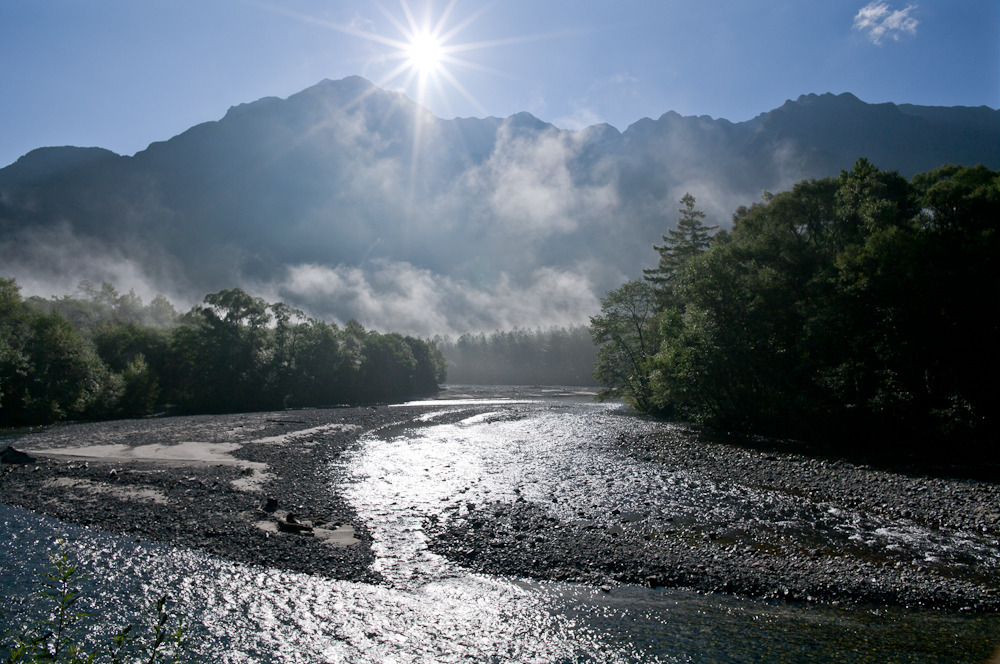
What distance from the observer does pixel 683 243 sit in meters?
76.1

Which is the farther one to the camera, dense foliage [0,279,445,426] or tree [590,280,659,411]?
tree [590,280,659,411]

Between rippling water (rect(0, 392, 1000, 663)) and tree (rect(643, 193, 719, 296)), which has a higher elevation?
tree (rect(643, 193, 719, 296))

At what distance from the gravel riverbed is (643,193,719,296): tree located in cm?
4657

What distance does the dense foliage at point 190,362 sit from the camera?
178 feet

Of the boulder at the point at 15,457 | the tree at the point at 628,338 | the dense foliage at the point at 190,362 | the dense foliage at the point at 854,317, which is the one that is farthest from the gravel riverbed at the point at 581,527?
the dense foliage at the point at 190,362

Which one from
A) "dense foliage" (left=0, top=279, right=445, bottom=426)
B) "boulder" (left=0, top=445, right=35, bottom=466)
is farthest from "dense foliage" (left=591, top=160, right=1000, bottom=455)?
"dense foliage" (left=0, top=279, right=445, bottom=426)

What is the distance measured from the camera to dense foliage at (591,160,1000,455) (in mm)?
28297

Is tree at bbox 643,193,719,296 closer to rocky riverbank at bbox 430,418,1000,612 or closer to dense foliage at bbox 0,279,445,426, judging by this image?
rocky riverbank at bbox 430,418,1000,612

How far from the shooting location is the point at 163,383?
77.2 meters

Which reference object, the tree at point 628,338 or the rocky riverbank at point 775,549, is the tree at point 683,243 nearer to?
the tree at point 628,338

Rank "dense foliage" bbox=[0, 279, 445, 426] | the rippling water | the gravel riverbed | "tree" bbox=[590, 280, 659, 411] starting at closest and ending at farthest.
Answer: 1. the rippling water
2. the gravel riverbed
3. "dense foliage" bbox=[0, 279, 445, 426]
4. "tree" bbox=[590, 280, 659, 411]

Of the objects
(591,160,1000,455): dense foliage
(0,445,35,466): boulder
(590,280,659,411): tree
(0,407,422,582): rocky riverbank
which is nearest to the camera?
(0,407,422,582): rocky riverbank

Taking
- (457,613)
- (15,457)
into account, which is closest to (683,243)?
(457,613)

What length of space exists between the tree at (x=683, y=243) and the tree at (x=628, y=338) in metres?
9.91
